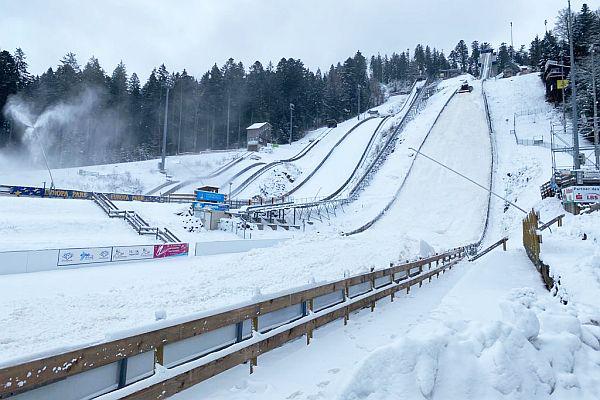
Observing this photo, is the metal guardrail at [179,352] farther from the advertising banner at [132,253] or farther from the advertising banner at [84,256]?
the advertising banner at [132,253]

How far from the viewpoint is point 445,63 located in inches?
5733

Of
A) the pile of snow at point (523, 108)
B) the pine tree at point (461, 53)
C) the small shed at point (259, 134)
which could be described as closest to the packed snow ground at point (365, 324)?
the pile of snow at point (523, 108)

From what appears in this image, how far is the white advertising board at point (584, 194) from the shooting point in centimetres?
2122

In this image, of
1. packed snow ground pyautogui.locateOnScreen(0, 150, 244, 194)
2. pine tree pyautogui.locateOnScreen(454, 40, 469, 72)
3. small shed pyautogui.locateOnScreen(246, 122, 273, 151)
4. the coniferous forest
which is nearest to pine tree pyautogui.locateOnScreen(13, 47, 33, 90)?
the coniferous forest

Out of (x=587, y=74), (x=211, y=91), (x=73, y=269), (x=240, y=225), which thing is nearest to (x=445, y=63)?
(x=211, y=91)

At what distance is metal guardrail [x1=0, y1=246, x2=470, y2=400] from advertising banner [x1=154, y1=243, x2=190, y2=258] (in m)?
18.6

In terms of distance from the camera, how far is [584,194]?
21.6 meters

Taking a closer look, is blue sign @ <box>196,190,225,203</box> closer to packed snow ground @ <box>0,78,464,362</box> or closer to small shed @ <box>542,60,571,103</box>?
packed snow ground @ <box>0,78,464,362</box>

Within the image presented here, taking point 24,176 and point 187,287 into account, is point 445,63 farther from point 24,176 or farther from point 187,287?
point 187,287

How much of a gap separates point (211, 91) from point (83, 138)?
33.8 metres

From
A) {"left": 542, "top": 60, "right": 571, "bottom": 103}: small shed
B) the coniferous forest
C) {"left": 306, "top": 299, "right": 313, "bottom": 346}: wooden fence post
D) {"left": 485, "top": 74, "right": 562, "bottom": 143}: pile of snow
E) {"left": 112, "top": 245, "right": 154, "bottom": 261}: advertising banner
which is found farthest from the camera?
the coniferous forest

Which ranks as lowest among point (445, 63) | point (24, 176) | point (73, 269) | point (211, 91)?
point (73, 269)

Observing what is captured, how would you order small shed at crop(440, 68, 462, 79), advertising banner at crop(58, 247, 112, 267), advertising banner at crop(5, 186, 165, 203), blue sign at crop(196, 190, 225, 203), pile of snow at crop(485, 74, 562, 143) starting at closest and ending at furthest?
advertising banner at crop(58, 247, 112, 267), advertising banner at crop(5, 186, 165, 203), blue sign at crop(196, 190, 225, 203), pile of snow at crop(485, 74, 562, 143), small shed at crop(440, 68, 462, 79)

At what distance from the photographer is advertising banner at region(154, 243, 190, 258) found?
2382 cm
